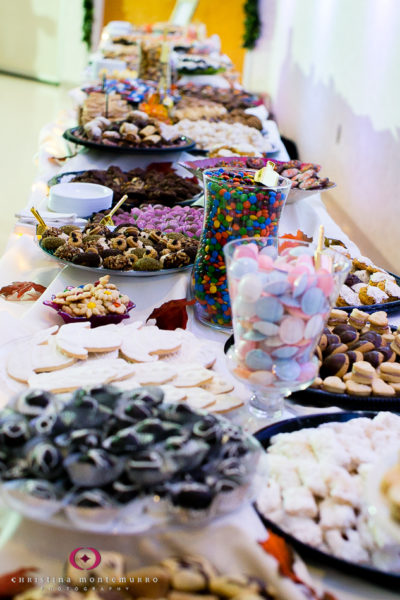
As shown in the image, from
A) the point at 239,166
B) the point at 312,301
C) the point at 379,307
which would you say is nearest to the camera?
the point at 312,301

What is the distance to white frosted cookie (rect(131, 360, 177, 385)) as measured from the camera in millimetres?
1139

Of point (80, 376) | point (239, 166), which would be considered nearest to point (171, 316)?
point (80, 376)

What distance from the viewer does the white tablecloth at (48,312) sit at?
0.81 metres

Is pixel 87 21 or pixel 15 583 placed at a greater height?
pixel 15 583

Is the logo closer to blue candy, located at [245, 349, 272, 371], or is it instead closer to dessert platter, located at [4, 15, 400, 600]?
dessert platter, located at [4, 15, 400, 600]

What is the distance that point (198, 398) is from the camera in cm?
110

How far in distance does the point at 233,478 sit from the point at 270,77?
10.3 meters

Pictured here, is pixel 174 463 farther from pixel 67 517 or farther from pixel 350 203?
pixel 350 203

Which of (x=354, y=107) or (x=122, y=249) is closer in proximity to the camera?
(x=122, y=249)

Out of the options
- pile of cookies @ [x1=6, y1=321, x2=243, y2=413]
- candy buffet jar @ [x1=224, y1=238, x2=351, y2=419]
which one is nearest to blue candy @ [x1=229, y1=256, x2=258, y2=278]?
candy buffet jar @ [x1=224, y1=238, x2=351, y2=419]

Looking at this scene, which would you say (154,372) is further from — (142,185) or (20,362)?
(142,185)

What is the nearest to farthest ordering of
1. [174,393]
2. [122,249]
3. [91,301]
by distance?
[174,393]
[91,301]
[122,249]

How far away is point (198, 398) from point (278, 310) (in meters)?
0.23

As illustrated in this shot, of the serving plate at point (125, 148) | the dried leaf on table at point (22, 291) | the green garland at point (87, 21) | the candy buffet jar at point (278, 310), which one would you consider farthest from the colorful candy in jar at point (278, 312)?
the green garland at point (87, 21)
